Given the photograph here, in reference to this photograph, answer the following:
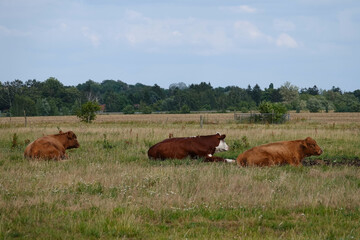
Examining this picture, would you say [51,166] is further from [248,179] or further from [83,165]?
[248,179]

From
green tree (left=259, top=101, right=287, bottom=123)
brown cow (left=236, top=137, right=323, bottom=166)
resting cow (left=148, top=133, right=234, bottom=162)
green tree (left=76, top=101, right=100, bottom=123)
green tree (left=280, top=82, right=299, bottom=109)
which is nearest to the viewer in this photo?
brown cow (left=236, top=137, right=323, bottom=166)

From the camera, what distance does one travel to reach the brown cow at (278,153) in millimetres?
11617

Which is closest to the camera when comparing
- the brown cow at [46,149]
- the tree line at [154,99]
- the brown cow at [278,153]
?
the brown cow at [278,153]

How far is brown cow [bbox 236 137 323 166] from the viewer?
11.6 metres

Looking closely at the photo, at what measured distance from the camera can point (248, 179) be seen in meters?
9.11

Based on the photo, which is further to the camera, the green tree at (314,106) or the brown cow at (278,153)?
the green tree at (314,106)

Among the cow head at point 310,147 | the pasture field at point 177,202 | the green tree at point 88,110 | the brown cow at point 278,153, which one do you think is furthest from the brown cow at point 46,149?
the green tree at point 88,110

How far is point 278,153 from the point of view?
39.0ft

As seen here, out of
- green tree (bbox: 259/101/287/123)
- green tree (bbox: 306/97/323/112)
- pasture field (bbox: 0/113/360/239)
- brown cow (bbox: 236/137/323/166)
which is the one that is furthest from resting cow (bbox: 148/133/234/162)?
green tree (bbox: 306/97/323/112)

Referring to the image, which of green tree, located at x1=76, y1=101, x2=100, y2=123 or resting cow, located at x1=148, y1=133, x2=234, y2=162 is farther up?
green tree, located at x1=76, y1=101, x2=100, y2=123

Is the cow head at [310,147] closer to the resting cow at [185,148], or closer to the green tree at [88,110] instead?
the resting cow at [185,148]

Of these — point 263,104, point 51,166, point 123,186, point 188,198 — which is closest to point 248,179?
point 188,198

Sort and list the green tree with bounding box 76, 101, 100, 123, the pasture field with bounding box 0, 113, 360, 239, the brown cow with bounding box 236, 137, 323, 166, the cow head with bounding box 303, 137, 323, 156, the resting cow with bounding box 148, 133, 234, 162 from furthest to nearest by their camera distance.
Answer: the green tree with bounding box 76, 101, 100, 123
the resting cow with bounding box 148, 133, 234, 162
the cow head with bounding box 303, 137, 323, 156
the brown cow with bounding box 236, 137, 323, 166
the pasture field with bounding box 0, 113, 360, 239

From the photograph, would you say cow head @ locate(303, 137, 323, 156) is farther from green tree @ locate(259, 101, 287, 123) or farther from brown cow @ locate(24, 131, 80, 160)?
green tree @ locate(259, 101, 287, 123)
